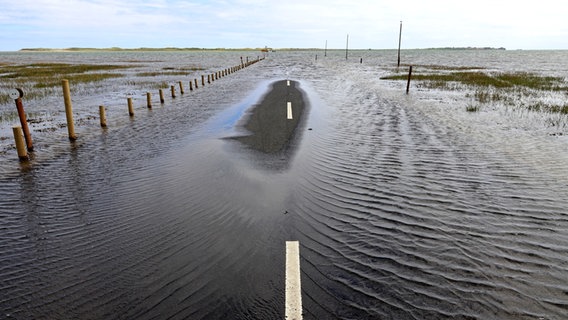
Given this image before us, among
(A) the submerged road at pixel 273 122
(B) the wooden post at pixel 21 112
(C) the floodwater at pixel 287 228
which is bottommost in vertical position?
(C) the floodwater at pixel 287 228

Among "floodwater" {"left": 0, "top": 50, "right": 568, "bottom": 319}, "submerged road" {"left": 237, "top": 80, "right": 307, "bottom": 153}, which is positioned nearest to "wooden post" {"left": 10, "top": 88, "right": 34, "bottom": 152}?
"floodwater" {"left": 0, "top": 50, "right": 568, "bottom": 319}

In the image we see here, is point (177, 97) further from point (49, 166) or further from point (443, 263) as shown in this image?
point (443, 263)

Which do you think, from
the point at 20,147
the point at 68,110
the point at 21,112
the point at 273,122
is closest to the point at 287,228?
the point at 20,147

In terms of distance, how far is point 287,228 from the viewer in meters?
5.56

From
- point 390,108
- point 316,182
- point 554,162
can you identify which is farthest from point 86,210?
point 390,108

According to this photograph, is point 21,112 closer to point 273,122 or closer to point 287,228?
point 273,122

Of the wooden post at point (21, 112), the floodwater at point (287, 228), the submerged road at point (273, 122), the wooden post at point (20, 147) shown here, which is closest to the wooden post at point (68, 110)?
the floodwater at point (287, 228)

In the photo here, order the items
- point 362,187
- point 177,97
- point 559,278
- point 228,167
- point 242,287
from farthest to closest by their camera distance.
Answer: point 177,97 < point 228,167 < point 362,187 < point 559,278 < point 242,287

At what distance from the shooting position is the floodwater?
391cm

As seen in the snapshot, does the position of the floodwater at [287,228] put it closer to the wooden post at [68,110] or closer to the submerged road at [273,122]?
the submerged road at [273,122]

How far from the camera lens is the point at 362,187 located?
297 inches

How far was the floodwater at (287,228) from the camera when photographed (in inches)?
154

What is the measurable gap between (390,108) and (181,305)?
663 inches

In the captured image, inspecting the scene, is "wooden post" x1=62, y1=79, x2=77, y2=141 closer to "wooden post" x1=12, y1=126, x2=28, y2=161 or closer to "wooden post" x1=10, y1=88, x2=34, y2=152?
"wooden post" x1=10, y1=88, x2=34, y2=152
